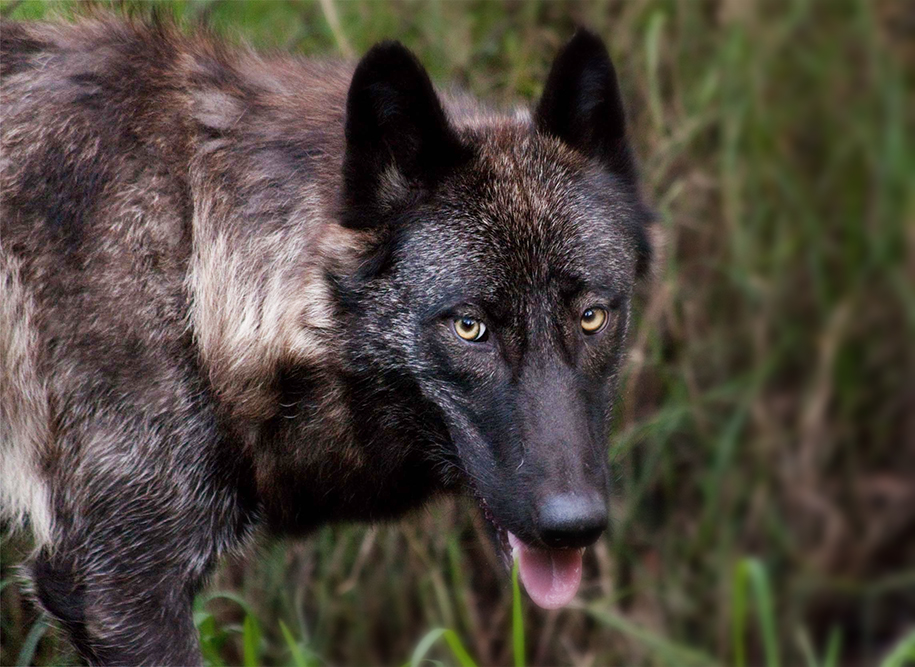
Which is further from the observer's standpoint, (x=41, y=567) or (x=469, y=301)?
(x=41, y=567)

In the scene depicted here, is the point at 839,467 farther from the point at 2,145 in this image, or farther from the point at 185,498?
the point at 2,145

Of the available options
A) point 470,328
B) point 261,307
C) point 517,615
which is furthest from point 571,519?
point 261,307

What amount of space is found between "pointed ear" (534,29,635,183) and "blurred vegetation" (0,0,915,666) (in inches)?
65.8

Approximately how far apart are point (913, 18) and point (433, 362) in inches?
126

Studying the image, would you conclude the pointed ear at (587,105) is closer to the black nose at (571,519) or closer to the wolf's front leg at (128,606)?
the black nose at (571,519)

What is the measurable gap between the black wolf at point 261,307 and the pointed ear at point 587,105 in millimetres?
11

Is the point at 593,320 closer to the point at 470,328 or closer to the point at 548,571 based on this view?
the point at 470,328

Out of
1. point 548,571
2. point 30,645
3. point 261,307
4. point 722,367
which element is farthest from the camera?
point 722,367

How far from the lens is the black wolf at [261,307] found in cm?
339

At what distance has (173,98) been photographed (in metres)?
3.71

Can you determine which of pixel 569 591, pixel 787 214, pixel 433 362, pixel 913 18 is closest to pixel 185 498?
pixel 433 362

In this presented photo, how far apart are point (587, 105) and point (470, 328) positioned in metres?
0.90

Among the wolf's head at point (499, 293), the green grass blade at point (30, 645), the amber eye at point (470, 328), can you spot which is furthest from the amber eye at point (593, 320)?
the green grass blade at point (30, 645)

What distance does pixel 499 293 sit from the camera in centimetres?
336
